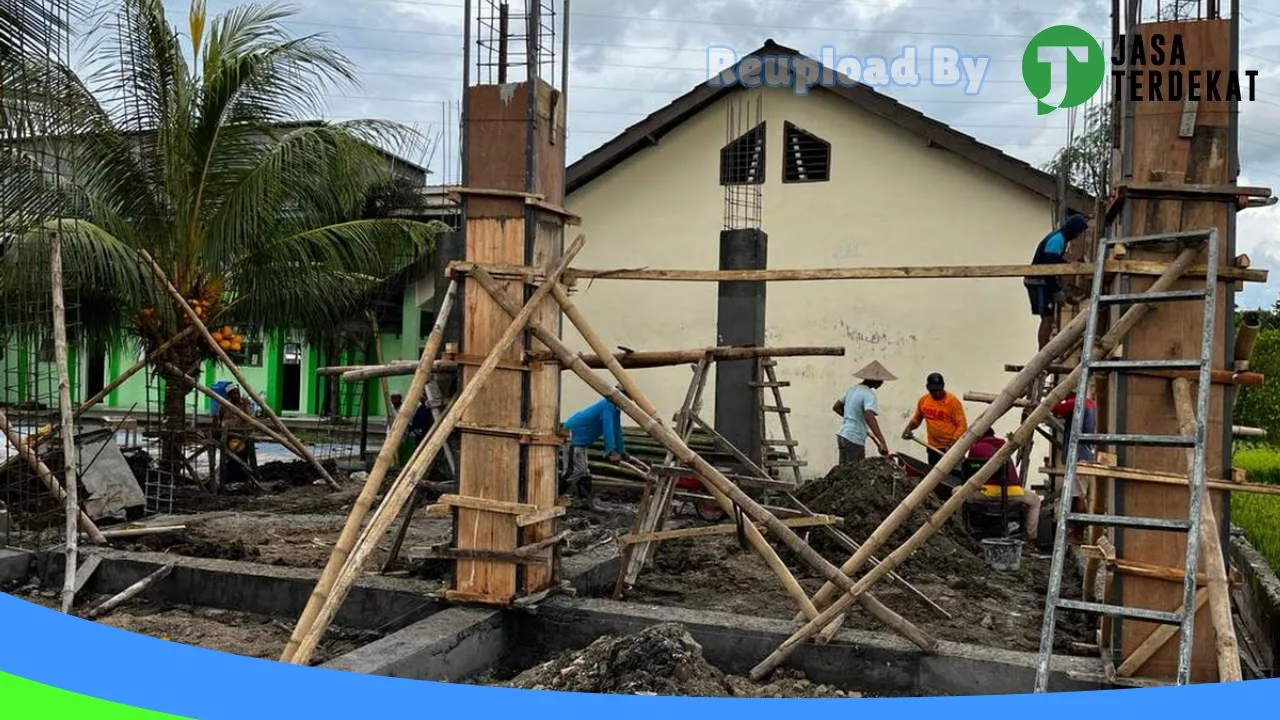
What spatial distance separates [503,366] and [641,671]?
2163 mm

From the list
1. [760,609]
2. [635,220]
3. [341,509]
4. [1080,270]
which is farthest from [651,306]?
[1080,270]

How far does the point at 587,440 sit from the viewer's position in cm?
1118

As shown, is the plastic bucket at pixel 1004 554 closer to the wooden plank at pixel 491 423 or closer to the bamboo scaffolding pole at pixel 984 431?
the bamboo scaffolding pole at pixel 984 431

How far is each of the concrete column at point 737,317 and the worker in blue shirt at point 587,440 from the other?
2.74 m

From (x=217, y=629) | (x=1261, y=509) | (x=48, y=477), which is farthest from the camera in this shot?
(x=1261, y=509)

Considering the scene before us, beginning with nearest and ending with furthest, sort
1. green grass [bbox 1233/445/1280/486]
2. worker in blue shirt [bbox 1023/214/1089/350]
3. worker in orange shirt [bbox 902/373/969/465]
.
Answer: worker in blue shirt [bbox 1023/214/1089/350]
worker in orange shirt [bbox 902/373/969/465]
green grass [bbox 1233/445/1280/486]

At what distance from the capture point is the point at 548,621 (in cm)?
662

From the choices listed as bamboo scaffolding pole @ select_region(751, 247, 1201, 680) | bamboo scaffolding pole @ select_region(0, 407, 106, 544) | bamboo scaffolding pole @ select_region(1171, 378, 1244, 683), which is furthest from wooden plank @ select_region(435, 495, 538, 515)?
bamboo scaffolding pole @ select_region(0, 407, 106, 544)

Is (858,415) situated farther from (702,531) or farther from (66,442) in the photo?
(66,442)

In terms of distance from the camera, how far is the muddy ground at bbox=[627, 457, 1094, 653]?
7.34m

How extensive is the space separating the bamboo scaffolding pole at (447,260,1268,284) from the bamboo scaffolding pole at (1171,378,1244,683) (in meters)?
0.70

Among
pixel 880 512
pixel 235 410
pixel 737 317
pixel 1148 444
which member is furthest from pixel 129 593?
pixel 737 317

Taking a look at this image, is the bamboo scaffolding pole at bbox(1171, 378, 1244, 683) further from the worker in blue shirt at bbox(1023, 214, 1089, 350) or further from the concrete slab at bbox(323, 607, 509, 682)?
the worker in blue shirt at bbox(1023, 214, 1089, 350)

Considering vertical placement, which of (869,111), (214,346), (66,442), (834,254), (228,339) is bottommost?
(66,442)
